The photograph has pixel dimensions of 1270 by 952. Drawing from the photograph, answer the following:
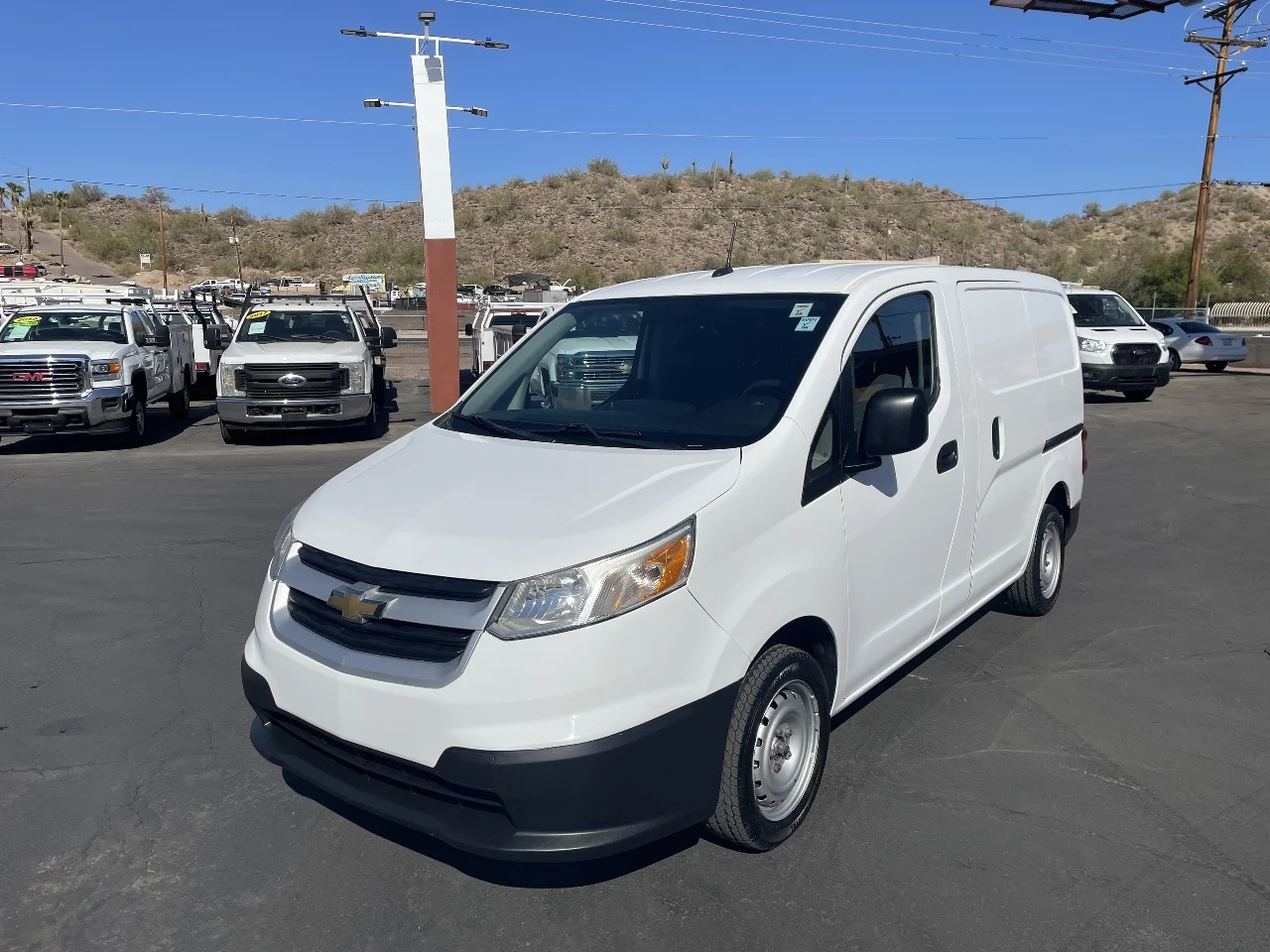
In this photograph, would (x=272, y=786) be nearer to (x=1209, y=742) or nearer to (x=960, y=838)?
(x=960, y=838)

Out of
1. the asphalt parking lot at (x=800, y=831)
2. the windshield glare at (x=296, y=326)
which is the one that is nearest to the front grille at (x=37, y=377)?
the windshield glare at (x=296, y=326)

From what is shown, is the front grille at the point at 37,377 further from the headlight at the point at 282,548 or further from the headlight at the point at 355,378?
the headlight at the point at 282,548

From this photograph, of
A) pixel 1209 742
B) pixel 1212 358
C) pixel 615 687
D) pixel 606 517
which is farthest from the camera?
pixel 1212 358

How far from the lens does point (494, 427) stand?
4309 mm

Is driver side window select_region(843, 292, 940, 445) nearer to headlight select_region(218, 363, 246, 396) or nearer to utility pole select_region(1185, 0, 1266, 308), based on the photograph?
headlight select_region(218, 363, 246, 396)

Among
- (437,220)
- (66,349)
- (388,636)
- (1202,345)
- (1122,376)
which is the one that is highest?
(437,220)

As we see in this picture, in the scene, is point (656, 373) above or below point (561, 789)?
above

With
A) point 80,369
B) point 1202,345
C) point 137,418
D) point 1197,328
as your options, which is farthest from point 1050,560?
point 1197,328

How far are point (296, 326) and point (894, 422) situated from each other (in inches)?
527

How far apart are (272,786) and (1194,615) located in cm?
535

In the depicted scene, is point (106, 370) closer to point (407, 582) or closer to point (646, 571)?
point (407, 582)

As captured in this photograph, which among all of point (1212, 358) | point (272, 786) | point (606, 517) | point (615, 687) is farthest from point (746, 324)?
point (1212, 358)

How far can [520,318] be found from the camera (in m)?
19.6

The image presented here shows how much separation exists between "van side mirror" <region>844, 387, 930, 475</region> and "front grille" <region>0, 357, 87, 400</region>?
1252 centimetres
